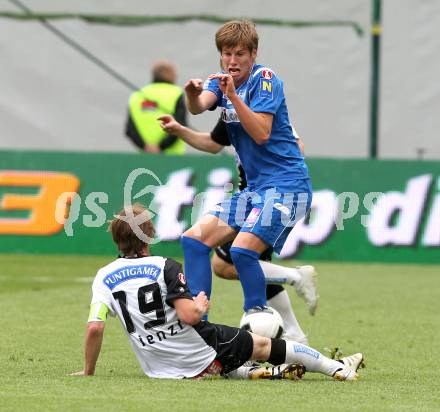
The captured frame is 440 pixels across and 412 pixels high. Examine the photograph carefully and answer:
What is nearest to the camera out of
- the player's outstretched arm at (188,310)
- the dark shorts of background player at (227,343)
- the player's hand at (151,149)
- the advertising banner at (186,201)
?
the player's outstretched arm at (188,310)

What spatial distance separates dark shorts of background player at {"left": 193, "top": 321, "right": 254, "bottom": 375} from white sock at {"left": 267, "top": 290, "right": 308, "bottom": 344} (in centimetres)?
157

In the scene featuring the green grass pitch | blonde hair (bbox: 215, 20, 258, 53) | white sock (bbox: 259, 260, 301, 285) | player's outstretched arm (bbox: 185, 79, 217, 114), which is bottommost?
the green grass pitch

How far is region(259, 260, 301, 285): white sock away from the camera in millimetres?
8922

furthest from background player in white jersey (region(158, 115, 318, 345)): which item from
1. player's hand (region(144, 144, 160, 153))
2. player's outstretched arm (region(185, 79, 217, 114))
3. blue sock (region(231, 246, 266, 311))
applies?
player's hand (region(144, 144, 160, 153))

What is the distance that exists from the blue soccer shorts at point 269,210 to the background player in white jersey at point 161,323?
0.95 m

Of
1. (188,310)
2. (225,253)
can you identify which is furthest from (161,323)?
(225,253)

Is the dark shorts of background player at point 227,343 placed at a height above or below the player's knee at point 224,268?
below

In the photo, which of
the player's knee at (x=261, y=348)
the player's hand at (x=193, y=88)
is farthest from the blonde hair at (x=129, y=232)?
the player's hand at (x=193, y=88)

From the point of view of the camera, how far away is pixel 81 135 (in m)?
19.5

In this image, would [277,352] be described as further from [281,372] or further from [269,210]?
[269,210]

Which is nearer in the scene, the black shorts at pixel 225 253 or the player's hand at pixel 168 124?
the player's hand at pixel 168 124

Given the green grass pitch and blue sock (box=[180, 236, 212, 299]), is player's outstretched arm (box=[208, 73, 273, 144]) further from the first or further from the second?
the green grass pitch

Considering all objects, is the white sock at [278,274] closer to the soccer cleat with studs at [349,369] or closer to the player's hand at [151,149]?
the soccer cleat with studs at [349,369]

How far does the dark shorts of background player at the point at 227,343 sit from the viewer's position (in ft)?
23.5
